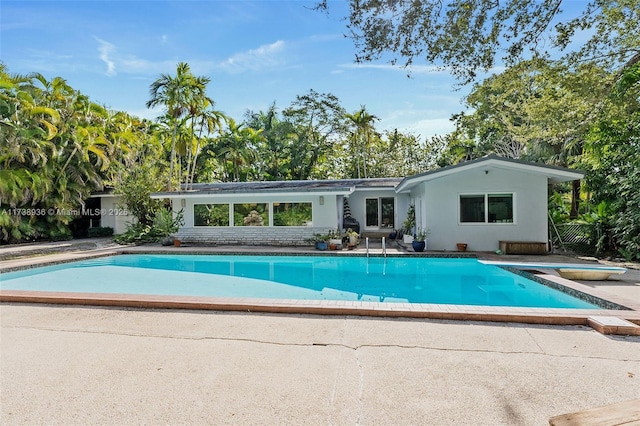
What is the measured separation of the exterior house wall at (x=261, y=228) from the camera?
1658 centimetres

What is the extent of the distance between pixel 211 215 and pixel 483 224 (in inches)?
489

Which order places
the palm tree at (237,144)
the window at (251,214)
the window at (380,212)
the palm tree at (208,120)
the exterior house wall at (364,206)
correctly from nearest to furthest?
the window at (251,214)
the exterior house wall at (364,206)
the window at (380,212)
the palm tree at (208,120)
the palm tree at (237,144)

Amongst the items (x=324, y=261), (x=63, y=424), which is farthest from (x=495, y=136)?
(x=63, y=424)

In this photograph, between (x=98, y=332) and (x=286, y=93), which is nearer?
(x=98, y=332)

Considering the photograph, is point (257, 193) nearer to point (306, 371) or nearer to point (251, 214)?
point (251, 214)

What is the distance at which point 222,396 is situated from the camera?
331cm

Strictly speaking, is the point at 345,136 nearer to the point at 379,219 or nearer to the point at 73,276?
the point at 379,219

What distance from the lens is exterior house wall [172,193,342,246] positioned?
54.4 feet

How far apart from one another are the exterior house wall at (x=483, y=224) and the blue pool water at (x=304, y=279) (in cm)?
162

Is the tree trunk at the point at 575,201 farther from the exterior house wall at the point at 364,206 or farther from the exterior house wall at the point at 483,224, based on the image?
the exterior house wall at the point at 364,206

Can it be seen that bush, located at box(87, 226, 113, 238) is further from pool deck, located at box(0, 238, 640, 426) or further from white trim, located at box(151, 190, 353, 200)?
pool deck, located at box(0, 238, 640, 426)

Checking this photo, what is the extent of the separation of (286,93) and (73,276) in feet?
79.3

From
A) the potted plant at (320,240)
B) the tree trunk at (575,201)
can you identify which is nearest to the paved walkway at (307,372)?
the potted plant at (320,240)

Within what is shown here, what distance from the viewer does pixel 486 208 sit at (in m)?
13.9
